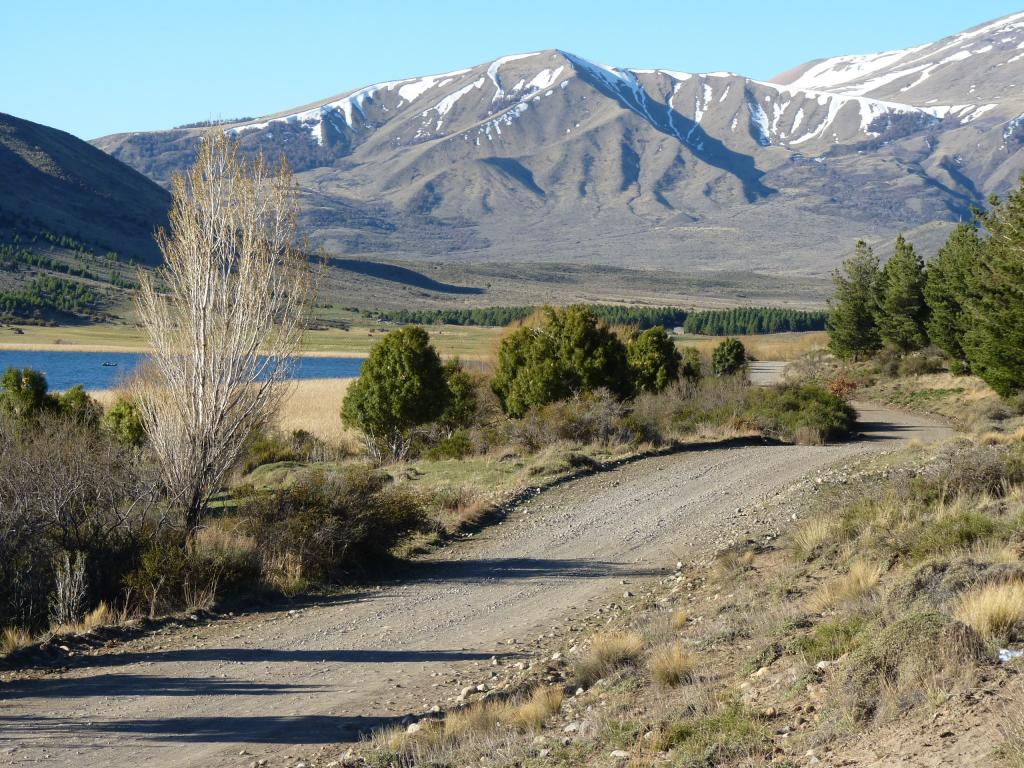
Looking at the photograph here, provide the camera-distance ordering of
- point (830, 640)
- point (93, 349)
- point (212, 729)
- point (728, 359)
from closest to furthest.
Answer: point (830, 640)
point (212, 729)
point (728, 359)
point (93, 349)

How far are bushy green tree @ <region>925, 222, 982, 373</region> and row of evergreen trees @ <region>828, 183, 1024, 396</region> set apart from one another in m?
0.04

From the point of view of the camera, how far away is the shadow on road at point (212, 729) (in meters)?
7.96

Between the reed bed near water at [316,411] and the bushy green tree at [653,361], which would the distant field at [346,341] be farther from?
the bushy green tree at [653,361]

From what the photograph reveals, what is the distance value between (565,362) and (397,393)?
5.25 metres

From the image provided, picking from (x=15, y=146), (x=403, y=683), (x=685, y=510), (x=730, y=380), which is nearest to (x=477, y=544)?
(x=685, y=510)

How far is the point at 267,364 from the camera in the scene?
568 inches

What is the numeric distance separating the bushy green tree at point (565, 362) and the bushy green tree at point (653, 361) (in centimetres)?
362

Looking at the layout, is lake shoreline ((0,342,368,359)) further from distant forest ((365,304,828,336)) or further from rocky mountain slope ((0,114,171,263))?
rocky mountain slope ((0,114,171,263))

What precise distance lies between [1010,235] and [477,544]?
24772 millimetres

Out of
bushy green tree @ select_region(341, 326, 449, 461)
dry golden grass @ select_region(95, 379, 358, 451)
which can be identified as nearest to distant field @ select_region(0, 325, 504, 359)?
dry golden grass @ select_region(95, 379, 358, 451)

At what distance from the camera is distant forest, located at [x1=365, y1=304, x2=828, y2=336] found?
12500 centimetres

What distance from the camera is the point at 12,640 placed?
10008 millimetres

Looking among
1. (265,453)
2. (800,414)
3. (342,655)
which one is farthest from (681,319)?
(342,655)

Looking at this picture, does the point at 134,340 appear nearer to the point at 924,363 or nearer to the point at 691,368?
the point at 691,368
